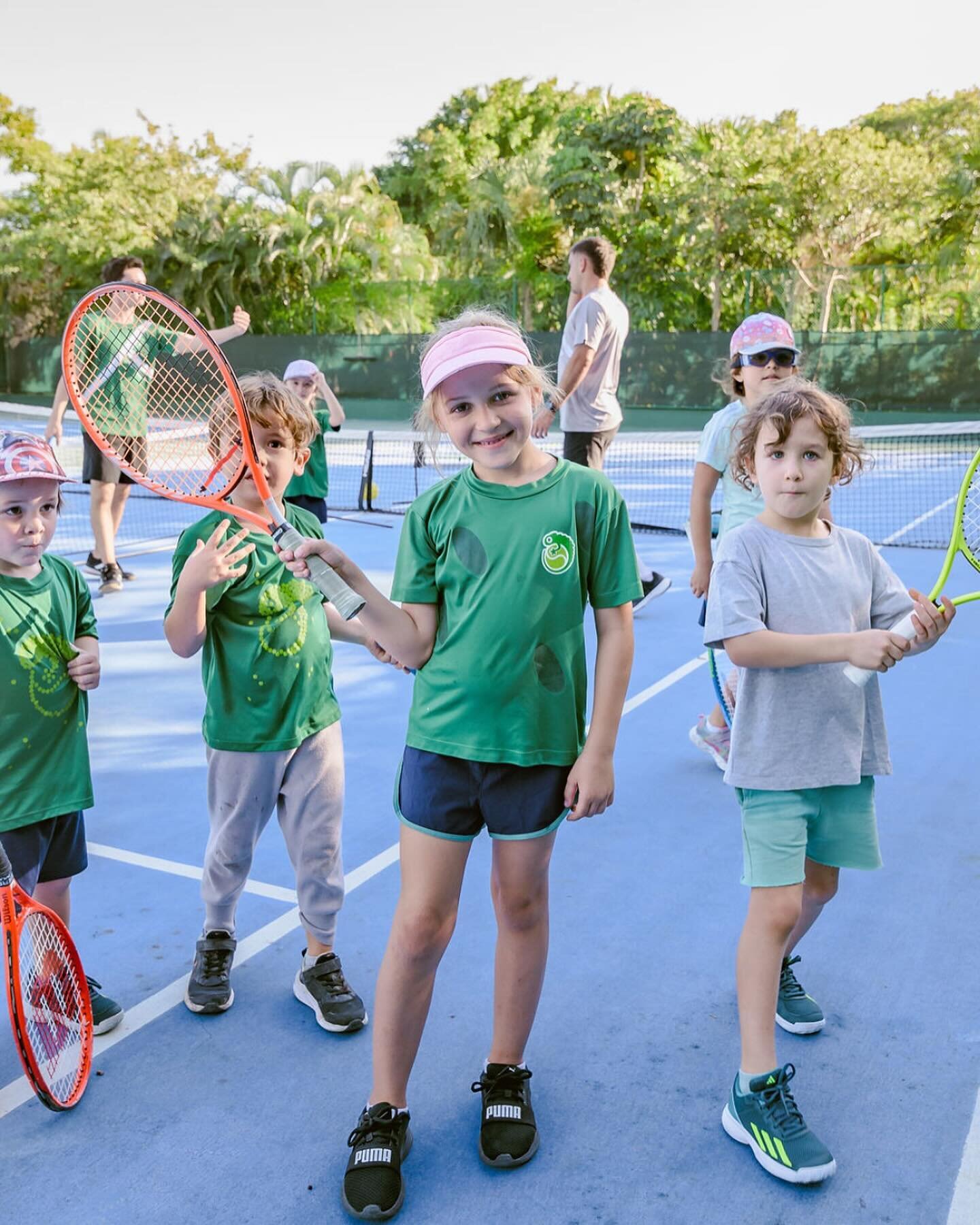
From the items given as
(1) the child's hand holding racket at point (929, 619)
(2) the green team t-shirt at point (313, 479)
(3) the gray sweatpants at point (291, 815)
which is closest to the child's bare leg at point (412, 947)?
(3) the gray sweatpants at point (291, 815)

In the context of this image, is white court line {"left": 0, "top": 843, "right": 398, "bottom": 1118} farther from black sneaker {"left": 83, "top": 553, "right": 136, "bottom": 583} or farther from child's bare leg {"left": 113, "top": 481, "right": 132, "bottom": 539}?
black sneaker {"left": 83, "top": 553, "right": 136, "bottom": 583}

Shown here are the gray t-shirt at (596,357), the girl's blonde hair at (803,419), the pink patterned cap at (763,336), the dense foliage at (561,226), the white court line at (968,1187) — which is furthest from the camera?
the dense foliage at (561,226)

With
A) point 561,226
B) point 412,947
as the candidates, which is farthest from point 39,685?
point 561,226

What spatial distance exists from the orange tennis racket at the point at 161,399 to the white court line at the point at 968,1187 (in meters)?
1.68

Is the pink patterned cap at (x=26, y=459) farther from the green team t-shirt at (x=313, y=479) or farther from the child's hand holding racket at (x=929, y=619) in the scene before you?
the green team t-shirt at (x=313, y=479)

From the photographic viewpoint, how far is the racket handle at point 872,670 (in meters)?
2.09

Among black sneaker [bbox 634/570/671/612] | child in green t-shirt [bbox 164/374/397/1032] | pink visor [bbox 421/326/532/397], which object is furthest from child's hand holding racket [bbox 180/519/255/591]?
black sneaker [bbox 634/570/671/612]

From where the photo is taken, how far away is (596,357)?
652cm

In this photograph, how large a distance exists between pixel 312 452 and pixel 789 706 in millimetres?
4146

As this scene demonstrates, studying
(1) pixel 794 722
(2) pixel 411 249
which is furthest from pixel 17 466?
(2) pixel 411 249

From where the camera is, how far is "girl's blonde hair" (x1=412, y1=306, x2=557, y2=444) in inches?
83.8

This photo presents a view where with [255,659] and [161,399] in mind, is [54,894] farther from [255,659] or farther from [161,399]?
[161,399]

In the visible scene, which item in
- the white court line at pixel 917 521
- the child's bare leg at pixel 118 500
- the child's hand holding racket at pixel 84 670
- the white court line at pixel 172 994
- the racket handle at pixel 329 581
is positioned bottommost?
the white court line at pixel 172 994

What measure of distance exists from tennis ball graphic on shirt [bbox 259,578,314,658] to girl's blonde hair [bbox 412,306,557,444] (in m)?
0.55
